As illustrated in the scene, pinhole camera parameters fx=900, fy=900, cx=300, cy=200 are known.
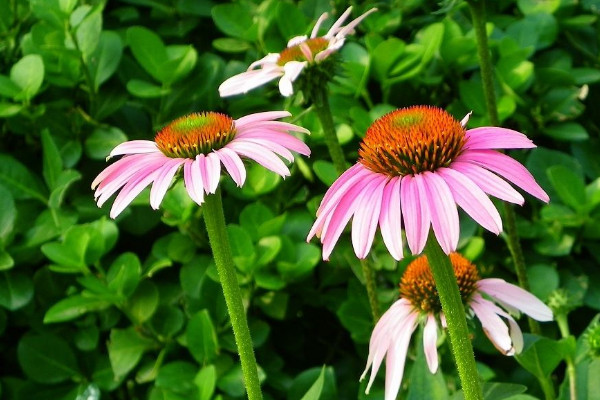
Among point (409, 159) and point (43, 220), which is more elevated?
point (409, 159)

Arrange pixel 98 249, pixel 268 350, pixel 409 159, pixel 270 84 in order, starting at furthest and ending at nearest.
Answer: pixel 270 84
pixel 268 350
pixel 98 249
pixel 409 159

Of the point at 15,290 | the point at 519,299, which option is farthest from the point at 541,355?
the point at 15,290

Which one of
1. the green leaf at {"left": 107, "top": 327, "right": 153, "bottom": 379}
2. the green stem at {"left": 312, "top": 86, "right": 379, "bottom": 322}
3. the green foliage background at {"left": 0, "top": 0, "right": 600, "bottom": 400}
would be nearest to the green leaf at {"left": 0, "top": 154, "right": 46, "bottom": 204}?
the green foliage background at {"left": 0, "top": 0, "right": 600, "bottom": 400}

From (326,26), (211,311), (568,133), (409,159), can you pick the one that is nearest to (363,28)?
(326,26)

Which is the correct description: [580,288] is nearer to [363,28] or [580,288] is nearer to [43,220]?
[363,28]

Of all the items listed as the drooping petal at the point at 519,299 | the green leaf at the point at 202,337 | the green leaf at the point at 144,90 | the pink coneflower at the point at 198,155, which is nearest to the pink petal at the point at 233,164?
the pink coneflower at the point at 198,155

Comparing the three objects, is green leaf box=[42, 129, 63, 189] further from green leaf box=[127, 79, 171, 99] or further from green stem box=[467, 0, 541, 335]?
green stem box=[467, 0, 541, 335]
